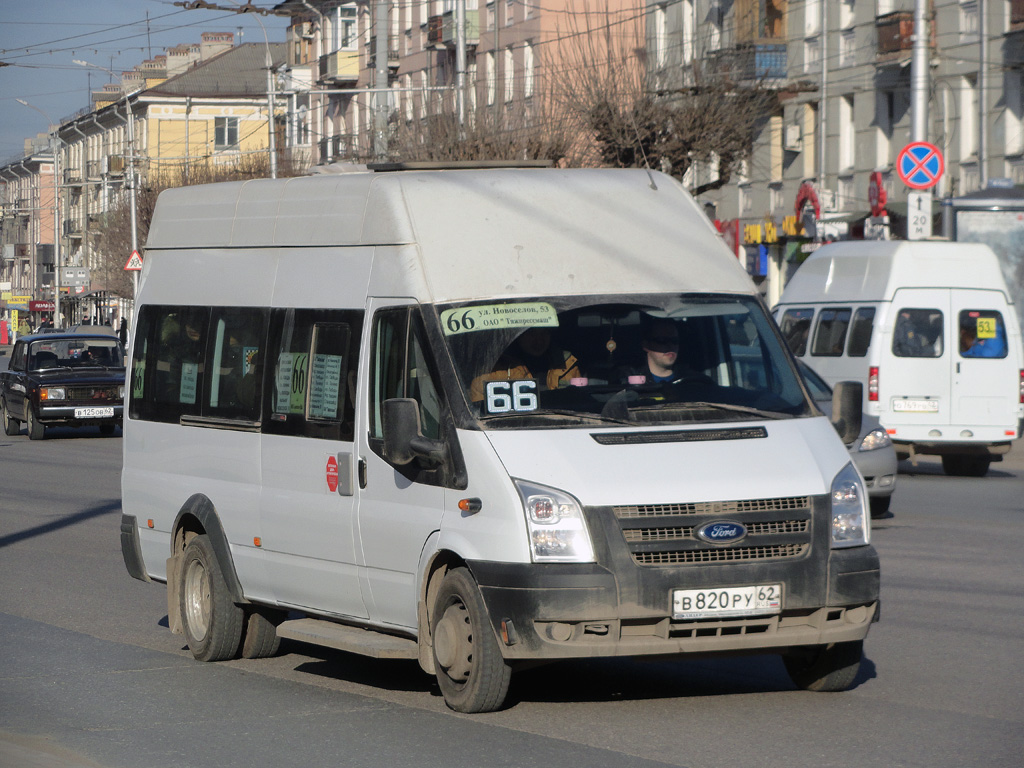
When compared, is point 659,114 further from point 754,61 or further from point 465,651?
point 465,651

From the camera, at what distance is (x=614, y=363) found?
26.1 ft

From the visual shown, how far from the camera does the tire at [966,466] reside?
22406 mm

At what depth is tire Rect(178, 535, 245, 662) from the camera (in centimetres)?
Answer: 952

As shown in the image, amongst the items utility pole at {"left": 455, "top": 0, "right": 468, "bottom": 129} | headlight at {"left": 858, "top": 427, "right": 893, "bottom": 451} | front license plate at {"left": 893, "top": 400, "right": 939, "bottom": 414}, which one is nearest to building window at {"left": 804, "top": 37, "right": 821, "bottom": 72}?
utility pole at {"left": 455, "top": 0, "right": 468, "bottom": 129}

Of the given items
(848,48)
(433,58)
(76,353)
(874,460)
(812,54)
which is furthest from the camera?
(433,58)

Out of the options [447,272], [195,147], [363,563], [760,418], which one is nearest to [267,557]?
[363,563]

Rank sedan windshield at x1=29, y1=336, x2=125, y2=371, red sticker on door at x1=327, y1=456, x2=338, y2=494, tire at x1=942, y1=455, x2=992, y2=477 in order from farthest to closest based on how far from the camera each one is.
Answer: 1. sedan windshield at x1=29, y1=336, x2=125, y2=371
2. tire at x1=942, y1=455, x2=992, y2=477
3. red sticker on door at x1=327, y1=456, x2=338, y2=494

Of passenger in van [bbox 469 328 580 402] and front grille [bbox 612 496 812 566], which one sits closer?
front grille [bbox 612 496 812 566]

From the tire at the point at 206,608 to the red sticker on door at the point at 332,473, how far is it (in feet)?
4.23

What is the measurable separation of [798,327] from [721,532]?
1643cm

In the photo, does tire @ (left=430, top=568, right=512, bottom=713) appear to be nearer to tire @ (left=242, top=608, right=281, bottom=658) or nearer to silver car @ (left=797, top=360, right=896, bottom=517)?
tire @ (left=242, top=608, right=281, bottom=658)

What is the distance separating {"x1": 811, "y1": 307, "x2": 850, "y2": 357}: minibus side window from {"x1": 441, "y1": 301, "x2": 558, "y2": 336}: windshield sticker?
14.6 m

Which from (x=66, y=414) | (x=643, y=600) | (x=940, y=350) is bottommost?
(x=66, y=414)

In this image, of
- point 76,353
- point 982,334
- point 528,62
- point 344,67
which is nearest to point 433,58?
point 528,62
